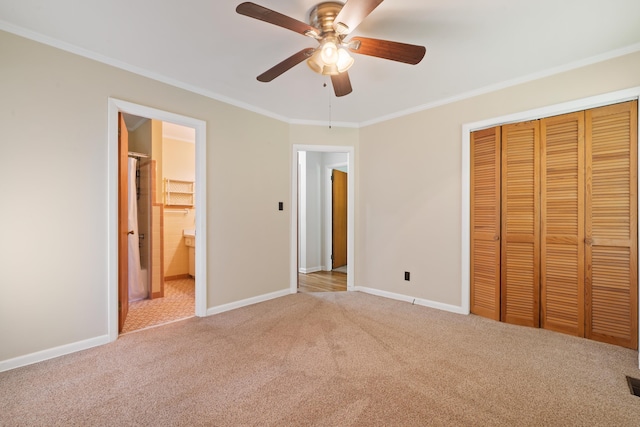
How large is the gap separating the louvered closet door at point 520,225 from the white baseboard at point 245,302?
262 cm

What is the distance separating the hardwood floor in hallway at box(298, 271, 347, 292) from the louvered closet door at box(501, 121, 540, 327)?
214 cm

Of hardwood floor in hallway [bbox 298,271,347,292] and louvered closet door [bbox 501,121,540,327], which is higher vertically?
louvered closet door [bbox 501,121,540,327]

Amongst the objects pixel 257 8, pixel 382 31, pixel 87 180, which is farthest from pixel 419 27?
pixel 87 180

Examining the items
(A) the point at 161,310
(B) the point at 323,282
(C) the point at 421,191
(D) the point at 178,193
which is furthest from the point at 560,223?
(D) the point at 178,193

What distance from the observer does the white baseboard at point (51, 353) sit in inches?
78.5

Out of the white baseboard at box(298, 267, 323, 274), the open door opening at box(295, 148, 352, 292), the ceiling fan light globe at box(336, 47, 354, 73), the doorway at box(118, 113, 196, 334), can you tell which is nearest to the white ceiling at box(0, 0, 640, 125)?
the ceiling fan light globe at box(336, 47, 354, 73)

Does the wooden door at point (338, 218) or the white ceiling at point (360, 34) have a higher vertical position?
the white ceiling at point (360, 34)

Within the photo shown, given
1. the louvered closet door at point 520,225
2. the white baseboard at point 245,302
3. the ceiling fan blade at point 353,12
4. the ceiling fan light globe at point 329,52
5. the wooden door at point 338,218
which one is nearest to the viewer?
the ceiling fan blade at point 353,12

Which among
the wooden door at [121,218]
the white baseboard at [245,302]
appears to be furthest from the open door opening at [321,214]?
the wooden door at [121,218]

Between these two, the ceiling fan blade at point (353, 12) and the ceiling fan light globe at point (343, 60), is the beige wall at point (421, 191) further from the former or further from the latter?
the ceiling fan blade at point (353, 12)

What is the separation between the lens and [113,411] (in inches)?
62.1

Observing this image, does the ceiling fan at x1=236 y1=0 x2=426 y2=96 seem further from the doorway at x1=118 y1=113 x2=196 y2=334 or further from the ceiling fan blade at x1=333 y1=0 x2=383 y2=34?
the doorway at x1=118 y1=113 x2=196 y2=334

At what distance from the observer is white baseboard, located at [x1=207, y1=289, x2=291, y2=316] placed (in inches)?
123

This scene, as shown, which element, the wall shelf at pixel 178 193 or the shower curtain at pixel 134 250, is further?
the wall shelf at pixel 178 193
